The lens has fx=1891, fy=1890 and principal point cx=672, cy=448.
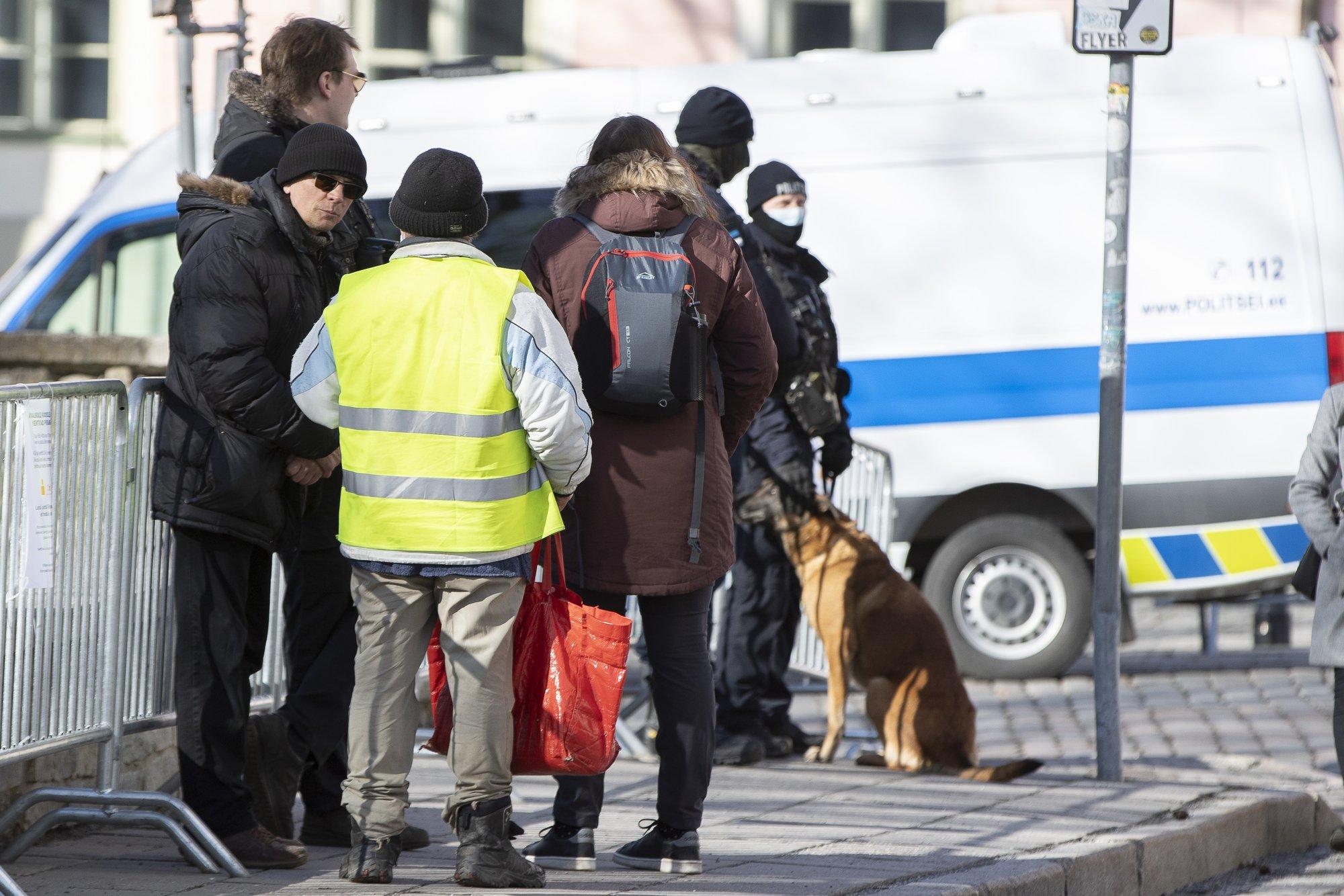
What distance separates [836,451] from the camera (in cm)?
642

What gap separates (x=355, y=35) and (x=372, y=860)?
41.5ft

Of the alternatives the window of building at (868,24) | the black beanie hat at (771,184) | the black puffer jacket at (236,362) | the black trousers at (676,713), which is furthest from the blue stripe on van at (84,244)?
the window of building at (868,24)

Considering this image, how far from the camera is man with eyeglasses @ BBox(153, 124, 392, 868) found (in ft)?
13.8

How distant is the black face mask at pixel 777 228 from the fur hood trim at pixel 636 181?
1826 millimetres

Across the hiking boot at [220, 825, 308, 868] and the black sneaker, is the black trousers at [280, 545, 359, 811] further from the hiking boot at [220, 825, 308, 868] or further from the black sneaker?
the black sneaker

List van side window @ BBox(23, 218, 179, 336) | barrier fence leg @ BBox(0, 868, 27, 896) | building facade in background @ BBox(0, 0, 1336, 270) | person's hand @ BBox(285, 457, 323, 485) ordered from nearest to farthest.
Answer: barrier fence leg @ BBox(0, 868, 27, 896) → person's hand @ BBox(285, 457, 323, 485) → van side window @ BBox(23, 218, 179, 336) → building facade in background @ BBox(0, 0, 1336, 270)

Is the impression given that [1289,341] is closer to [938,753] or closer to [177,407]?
[938,753]

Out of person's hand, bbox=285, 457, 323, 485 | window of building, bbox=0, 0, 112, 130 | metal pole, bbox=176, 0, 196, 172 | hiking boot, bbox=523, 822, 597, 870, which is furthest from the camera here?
window of building, bbox=0, 0, 112, 130

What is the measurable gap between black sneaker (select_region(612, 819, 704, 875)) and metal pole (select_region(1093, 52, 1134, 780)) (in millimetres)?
2075

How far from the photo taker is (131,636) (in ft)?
15.1

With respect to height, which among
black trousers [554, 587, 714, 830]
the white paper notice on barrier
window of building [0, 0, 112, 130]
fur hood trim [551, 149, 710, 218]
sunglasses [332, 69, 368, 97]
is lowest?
black trousers [554, 587, 714, 830]

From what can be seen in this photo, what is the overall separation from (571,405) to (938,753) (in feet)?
9.09

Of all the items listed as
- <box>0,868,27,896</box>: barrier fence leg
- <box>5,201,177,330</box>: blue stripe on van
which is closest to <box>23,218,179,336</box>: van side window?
<box>5,201,177,330</box>: blue stripe on van

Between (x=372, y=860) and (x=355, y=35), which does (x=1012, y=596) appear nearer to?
(x=372, y=860)
